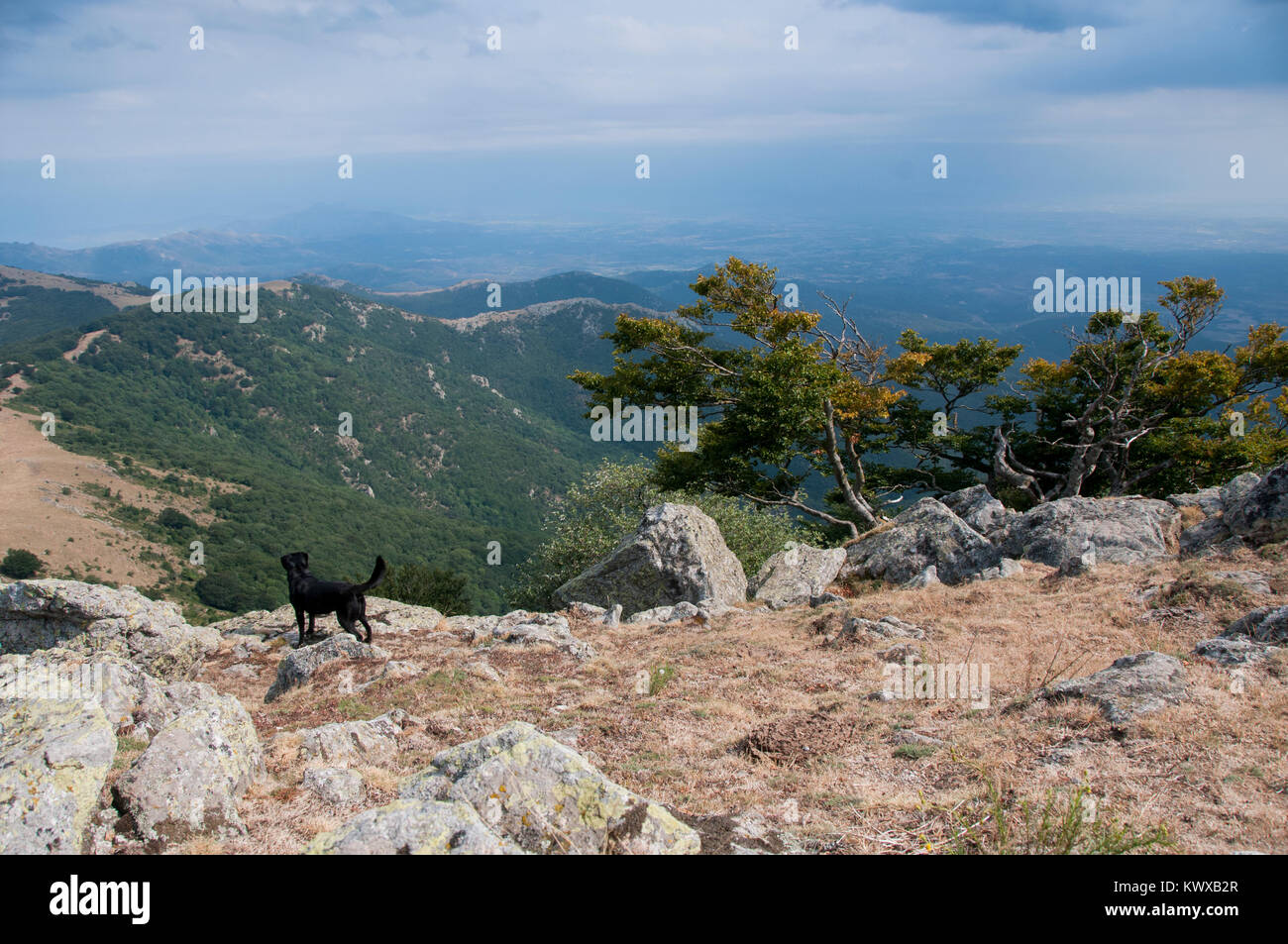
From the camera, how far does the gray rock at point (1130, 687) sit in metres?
7.09

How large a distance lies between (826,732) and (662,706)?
99.6 inches

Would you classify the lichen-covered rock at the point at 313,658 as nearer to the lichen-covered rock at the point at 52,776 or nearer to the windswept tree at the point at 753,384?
the lichen-covered rock at the point at 52,776

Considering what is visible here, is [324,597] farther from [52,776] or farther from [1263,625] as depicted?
[1263,625]

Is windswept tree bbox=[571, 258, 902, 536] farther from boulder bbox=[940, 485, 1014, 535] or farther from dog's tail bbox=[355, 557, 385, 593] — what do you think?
dog's tail bbox=[355, 557, 385, 593]

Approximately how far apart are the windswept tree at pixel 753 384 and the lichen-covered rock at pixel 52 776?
1916 cm

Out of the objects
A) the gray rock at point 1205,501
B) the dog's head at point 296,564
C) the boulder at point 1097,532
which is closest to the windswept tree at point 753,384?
the boulder at point 1097,532

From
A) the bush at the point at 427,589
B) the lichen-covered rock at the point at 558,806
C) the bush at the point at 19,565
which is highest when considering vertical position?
the lichen-covered rock at the point at 558,806

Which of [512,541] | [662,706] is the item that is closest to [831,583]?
[662,706]

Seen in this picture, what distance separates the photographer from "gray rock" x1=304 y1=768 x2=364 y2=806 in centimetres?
628

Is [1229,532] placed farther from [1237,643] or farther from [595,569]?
[595,569]

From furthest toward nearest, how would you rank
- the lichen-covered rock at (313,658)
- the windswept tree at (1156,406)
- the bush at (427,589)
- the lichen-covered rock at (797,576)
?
the bush at (427,589), the windswept tree at (1156,406), the lichen-covered rock at (797,576), the lichen-covered rock at (313,658)

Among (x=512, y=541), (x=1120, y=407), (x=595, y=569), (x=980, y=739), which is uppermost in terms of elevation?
(x=1120, y=407)
